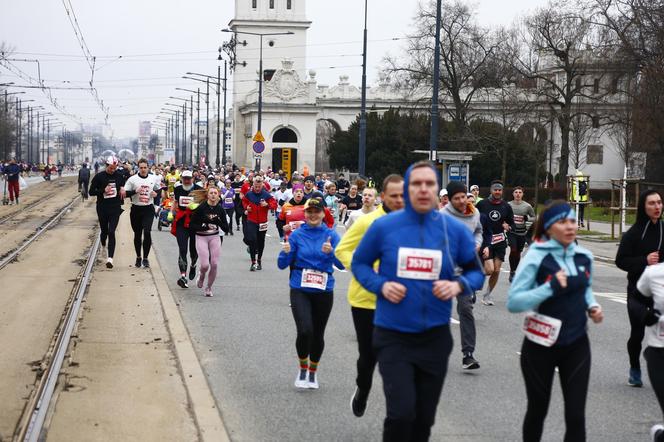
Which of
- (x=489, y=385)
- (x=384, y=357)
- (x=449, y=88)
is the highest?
(x=449, y=88)

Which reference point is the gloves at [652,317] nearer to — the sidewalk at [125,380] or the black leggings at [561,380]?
the black leggings at [561,380]

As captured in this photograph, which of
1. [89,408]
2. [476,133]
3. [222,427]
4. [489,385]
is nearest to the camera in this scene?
[222,427]

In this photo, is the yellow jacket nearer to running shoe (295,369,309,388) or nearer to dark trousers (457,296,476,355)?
running shoe (295,369,309,388)

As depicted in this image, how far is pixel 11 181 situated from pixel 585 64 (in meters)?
29.6

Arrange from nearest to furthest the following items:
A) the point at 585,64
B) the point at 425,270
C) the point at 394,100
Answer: the point at 425,270 < the point at 585,64 < the point at 394,100

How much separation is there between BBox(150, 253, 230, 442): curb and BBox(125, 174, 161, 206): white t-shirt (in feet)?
13.6

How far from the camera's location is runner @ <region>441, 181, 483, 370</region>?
9750mm

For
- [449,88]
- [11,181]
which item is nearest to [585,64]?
[449,88]

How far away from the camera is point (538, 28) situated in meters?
57.9

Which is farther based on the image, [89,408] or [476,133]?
[476,133]

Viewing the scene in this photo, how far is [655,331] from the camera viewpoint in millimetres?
6633

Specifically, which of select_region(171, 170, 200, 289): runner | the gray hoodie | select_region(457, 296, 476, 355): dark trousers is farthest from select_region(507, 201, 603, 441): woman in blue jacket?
select_region(171, 170, 200, 289): runner

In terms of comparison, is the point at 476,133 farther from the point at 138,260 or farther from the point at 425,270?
the point at 425,270

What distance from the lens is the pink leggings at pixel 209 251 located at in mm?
14906
